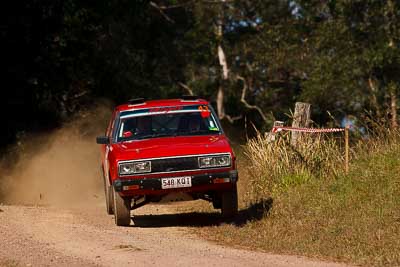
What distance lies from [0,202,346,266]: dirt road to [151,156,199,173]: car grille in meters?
0.83

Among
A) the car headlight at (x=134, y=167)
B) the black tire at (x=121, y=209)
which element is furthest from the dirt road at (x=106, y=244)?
the car headlight at (x=134, y=167)

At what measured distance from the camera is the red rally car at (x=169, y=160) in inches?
518

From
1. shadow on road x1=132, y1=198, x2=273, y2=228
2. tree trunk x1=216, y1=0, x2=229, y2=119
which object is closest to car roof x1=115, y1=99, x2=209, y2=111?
shadow on road x1=132, y1=198, x2=273, y2=228

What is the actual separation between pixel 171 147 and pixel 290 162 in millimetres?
2991

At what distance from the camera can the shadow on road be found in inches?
553

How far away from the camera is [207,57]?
50719 mm

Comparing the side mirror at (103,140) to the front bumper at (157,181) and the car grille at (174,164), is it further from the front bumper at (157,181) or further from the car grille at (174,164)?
the car grille at (174,164)

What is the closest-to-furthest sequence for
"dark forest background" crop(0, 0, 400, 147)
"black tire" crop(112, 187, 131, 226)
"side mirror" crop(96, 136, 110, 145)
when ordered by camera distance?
"black tire" crop(112, 187, 131, 226) < "side mirror" crop(96, 136, 110, 145) < "dark forest background" crop(0, 0, 400, 147)

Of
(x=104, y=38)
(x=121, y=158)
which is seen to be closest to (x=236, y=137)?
(x=104, y=38)

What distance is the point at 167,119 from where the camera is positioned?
47.9ft

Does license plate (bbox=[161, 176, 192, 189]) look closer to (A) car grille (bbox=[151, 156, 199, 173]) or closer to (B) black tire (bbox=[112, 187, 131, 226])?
(A) car grille (bbox=[151, 156, 199, 173])

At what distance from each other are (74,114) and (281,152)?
1702cm

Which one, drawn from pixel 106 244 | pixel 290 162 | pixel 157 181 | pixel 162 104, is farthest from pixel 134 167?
pixel 290 162

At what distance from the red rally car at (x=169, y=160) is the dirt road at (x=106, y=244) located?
50 centimetres
